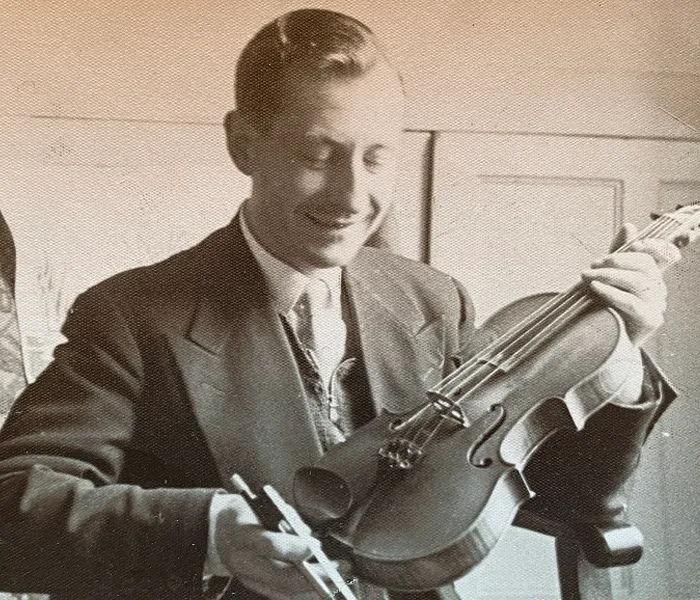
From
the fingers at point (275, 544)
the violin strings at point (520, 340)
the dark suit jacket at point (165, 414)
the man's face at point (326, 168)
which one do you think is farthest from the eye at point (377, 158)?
the fingers at point (275, 544)

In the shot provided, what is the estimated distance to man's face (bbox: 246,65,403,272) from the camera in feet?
3.76

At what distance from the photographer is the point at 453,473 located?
3.13 ft

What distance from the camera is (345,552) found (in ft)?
3.11

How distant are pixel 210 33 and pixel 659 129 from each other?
25.9 inches

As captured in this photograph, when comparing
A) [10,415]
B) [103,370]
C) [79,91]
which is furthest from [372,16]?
[10,415]

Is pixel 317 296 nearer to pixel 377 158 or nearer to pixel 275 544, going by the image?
pixel 377 158

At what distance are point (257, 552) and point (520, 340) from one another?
401 millimetres

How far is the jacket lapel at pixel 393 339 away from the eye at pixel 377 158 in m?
0.13

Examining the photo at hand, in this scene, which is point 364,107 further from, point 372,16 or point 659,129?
point 659,129

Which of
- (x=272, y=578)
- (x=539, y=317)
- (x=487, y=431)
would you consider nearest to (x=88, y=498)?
(x=272, y=578)

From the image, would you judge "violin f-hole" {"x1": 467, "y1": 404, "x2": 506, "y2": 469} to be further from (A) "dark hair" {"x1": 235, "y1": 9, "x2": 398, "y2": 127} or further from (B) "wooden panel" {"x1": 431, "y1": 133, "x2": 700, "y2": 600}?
(A) "dark hair" {"x1": 235, "y1": 9, "x2": 398, "y2": 127}

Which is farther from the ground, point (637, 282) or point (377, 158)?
point (377, 158)

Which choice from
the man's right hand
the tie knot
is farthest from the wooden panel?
the man's right hand

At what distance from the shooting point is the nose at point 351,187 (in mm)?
1150
